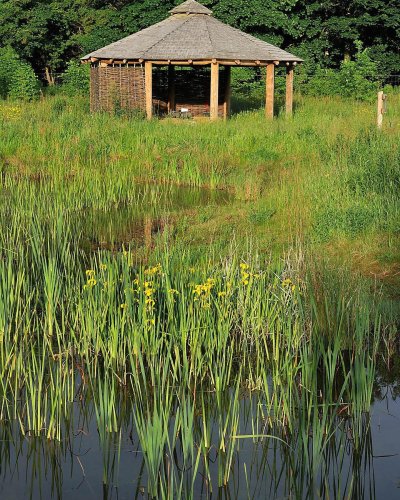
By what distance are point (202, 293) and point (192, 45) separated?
1815cm

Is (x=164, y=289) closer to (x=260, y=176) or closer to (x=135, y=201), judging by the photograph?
(x=135, y=201)

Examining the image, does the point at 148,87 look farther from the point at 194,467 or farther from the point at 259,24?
the point at 194,467

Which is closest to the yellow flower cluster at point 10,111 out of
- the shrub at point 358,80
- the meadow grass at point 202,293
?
the meadow grass at point 202,293

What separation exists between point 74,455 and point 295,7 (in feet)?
110

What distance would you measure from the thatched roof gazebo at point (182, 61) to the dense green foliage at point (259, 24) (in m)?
9.13

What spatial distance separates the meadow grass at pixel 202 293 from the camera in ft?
19.1

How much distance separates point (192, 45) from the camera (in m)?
25.0

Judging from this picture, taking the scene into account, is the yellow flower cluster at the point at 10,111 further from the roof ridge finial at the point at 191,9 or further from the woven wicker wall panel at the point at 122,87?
the roof ridge finial at the point at 191,9

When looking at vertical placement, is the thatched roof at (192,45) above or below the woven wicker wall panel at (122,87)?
above

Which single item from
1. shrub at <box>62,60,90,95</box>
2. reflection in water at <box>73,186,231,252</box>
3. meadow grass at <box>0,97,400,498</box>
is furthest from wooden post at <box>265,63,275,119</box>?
shrub at <box>62,60,90,95</box>

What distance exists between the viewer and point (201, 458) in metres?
5.58

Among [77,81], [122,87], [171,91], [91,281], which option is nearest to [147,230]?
[91,281]

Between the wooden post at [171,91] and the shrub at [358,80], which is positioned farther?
the shrub at [358,80]

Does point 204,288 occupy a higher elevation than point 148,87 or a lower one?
lower
